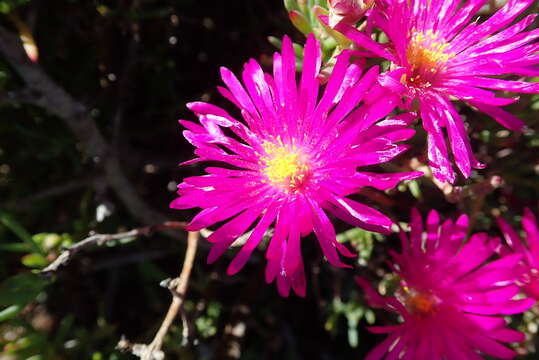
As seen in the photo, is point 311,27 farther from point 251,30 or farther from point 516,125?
point 251,30

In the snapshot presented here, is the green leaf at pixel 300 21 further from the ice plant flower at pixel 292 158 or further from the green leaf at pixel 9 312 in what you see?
the green leaf at pixel 9 312

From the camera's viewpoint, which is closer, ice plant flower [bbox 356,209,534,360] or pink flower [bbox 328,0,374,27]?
pink flower [bbox 328,0,374,27]

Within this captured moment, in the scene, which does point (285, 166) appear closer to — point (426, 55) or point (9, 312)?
point (426, 55)

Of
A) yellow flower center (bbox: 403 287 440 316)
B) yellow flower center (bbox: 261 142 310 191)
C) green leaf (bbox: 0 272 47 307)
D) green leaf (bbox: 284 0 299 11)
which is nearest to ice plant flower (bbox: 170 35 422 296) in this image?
yellow flower center (bbox: 261 142 310 191)

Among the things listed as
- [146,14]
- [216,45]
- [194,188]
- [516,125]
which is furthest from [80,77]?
[516,125]

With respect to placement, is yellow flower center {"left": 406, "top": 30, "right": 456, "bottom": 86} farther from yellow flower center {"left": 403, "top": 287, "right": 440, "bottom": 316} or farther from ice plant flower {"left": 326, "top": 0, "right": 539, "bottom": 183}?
yellow flower center {"left": 403, "top": 287, "right": 440, "bottom": 316}

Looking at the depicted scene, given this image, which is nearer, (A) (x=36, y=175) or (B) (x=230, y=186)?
(B) (x=230, y=186)

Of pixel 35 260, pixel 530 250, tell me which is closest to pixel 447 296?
pixel 530 250
